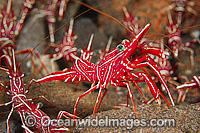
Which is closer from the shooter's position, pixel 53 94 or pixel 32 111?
pixel 32 111

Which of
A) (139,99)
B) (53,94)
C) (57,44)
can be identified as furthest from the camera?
(57,44)

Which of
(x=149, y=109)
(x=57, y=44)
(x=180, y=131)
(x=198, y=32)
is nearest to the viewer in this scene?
(x=180, y=131)

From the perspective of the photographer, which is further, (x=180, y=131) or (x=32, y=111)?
(x=32, y=111)

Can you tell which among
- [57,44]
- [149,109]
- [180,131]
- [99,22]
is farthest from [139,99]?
[99,22]

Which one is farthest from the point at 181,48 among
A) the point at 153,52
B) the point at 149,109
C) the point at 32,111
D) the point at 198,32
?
the point at 32,111

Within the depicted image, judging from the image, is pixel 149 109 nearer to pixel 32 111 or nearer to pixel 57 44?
pixel 32 111

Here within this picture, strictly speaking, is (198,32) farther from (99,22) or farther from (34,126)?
(34,126)

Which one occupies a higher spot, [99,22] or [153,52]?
[99,22]

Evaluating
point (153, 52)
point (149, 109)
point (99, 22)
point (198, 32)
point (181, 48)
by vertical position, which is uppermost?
point (99, 22)

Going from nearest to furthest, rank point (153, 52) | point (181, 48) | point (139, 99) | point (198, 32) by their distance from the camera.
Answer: point (153, 52), point (139, 99), point (181, 48), point (198, 32)
